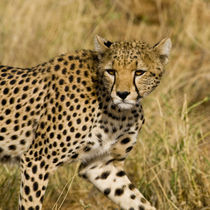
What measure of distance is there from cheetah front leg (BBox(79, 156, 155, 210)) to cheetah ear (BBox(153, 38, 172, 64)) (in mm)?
724

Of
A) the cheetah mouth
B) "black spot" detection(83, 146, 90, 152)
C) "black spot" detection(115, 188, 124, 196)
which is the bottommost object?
"black spot" detection(115, 188, 124, 196)

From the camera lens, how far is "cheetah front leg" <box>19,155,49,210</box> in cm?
346

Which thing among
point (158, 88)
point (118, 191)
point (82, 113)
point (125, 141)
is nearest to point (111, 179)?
point (118, 191)

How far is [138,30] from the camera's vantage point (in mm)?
7711

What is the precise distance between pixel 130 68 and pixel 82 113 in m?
0.41

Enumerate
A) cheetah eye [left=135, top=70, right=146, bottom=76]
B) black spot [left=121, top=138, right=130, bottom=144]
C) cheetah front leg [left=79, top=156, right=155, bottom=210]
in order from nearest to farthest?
cheetah eye [left=135, top=70, right=146, bottom=76]
black spot [left=121, top=138, right=130, bottom=144]
cheetah front leg [left=79, top=156, right=155, bottom=210]

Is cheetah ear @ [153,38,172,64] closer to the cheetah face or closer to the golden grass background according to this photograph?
the cheetah face

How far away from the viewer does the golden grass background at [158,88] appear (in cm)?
412

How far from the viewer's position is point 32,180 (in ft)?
11.3

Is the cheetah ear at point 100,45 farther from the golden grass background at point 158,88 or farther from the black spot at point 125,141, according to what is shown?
the golden grass background at point 158,88

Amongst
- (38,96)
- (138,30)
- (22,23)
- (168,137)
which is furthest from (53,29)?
(38,96)

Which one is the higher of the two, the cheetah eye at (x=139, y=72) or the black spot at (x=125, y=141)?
the cheetah eye at (x=139, y=72)

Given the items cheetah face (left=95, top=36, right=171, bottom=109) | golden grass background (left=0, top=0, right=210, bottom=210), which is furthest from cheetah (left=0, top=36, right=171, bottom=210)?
golden grass background (left=0, top=0, right=210, bottom=210)

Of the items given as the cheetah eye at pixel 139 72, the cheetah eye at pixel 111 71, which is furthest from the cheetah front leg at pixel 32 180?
the cheetah eye at pixel 139 72
